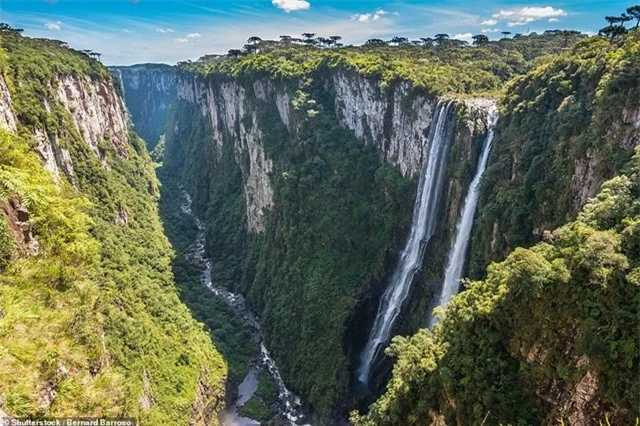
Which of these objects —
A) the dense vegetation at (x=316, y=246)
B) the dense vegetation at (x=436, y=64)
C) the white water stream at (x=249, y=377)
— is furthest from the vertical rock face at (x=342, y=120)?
the white water stream at (x=249, y=377)

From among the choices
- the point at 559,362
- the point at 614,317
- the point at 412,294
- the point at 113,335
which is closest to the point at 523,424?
the point at 559,362

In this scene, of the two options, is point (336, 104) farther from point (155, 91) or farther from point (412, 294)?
point (155, 91)

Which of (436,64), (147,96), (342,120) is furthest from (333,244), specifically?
(147,96)

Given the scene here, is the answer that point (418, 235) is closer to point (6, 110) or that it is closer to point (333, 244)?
point (333, 244)

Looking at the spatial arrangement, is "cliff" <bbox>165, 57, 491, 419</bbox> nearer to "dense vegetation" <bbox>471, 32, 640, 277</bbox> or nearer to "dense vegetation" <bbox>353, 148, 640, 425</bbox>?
"dense vegetation" <bbox>471, 32, 640, 277</bbox>

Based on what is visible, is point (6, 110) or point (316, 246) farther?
point (316, 246)

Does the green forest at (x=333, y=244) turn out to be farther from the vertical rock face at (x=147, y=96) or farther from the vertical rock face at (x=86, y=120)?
the vertical rock face at (x=147, y=96)
